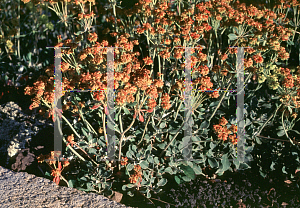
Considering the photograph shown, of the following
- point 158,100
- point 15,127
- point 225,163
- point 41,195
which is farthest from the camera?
point 15,127

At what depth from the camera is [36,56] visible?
3578mm

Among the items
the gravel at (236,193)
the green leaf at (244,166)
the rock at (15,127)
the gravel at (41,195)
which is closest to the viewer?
the gravel at (41,195)

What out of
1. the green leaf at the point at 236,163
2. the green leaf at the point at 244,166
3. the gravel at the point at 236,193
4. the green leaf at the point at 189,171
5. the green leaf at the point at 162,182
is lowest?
the gravel at the point at 236,193

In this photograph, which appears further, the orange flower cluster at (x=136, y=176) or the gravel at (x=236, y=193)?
the gravel at (x=236, y=193)

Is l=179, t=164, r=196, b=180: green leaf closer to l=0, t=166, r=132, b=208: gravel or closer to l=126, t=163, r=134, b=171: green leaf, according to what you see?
l=126, t=163, r=134, b=171: green leaf

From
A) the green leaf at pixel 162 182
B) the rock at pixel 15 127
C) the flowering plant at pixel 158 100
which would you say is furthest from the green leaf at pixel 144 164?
the rock at pixel 15 127

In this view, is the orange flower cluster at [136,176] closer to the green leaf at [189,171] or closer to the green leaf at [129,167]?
the green leaf at [129,167]

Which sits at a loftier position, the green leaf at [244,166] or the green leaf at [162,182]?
the green leaf at [244,166]

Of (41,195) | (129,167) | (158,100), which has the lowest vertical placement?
(41,195)

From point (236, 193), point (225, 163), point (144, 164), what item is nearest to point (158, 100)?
point (144, 164)

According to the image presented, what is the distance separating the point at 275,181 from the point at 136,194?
1.11 m

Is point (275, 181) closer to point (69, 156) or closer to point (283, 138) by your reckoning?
point (283, 138)

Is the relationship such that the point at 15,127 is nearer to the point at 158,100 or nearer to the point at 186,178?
the point at 158,100

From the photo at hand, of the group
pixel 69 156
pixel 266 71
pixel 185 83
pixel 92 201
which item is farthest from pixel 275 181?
pixel 69 156
